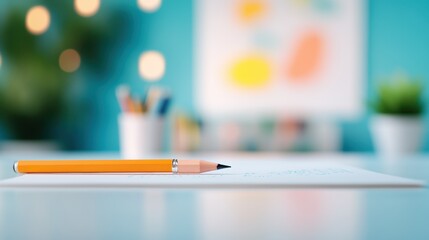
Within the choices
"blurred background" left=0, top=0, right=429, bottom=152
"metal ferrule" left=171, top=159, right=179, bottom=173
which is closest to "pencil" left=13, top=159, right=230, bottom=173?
"metal ferrule" left=171, top=159, right=179, bottom=173

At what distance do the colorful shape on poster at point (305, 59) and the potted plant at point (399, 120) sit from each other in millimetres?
348

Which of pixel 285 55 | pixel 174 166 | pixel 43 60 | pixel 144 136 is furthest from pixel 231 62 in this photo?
pixel 174 166

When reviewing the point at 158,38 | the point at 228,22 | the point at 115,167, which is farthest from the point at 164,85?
the point at 115,167

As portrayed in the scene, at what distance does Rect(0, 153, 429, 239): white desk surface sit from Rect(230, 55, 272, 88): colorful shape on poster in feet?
6.82

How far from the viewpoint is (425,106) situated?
253 cm

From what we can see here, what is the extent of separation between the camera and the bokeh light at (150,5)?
256 centimetres

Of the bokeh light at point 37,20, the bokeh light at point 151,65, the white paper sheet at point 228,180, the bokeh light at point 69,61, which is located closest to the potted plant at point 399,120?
the bokeh light at point 151,65

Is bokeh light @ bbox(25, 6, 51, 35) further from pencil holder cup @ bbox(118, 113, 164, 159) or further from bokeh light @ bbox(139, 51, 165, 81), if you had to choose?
pencil holder cup @ bbox(118, 113, 164, 159)

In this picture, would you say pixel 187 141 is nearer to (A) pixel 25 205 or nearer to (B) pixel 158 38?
(B) pixel 158 38

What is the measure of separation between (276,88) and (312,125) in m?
0.22

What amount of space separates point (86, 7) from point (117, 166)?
2.17 metres

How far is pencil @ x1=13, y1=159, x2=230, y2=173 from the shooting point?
517 mm

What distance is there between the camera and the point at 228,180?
48cm

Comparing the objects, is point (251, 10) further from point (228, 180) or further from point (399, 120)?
point (228, 180)
